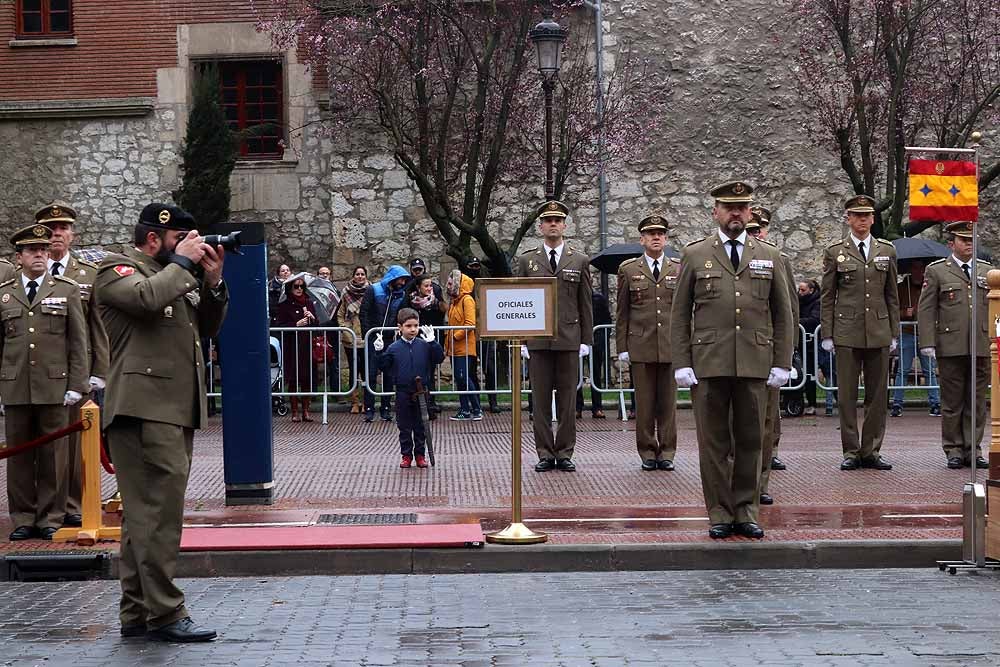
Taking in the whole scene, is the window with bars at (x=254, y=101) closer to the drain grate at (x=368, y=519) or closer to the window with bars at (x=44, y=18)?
the window with bars at (x=44, y=18)

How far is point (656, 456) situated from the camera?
14133mm

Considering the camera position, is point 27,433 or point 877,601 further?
point 27,433

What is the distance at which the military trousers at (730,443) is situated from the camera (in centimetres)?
1034

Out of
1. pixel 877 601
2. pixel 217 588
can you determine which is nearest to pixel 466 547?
pixel 217 588

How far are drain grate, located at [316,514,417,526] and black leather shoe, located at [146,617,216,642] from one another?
3.22 meters

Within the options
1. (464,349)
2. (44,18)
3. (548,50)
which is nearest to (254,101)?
(44,18)

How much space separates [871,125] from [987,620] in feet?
54.5

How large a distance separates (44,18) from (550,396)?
51.0 ft

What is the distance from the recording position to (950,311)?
46.9 feet

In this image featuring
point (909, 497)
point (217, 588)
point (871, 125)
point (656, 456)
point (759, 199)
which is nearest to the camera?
point (217, 588)

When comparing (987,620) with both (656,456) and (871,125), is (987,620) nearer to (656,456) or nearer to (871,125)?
(656,456)

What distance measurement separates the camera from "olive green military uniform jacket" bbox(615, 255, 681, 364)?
14.3 meters

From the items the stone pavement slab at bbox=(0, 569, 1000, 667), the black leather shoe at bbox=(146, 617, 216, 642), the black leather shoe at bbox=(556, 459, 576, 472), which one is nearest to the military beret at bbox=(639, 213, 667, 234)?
the black leather shoe at bbox=(556, 459, 576, 472)

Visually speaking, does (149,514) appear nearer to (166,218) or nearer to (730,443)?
(166,218)
